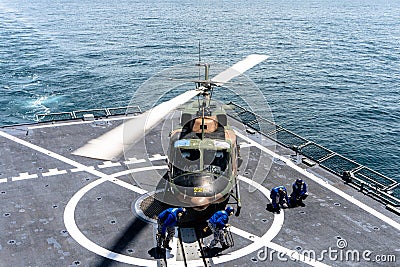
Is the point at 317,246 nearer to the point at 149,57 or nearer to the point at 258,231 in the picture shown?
the point at 258,231

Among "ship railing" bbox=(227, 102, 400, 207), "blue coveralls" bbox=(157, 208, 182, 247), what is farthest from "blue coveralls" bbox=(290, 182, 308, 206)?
"blue coveralls" bbox=(157, 208, 182, 247)

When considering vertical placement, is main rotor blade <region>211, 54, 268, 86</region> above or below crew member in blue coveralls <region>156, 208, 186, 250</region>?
above

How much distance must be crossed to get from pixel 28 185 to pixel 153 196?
742 centimetres

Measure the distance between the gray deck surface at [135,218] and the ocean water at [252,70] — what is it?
19.1 meters

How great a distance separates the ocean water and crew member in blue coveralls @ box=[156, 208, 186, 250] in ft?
91.6

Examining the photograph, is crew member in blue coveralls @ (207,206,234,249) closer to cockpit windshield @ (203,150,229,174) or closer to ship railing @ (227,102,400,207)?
cockpit windshield @ (203,150,229,174)

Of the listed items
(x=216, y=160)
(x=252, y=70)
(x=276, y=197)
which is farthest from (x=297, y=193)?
(x=252, y=70)

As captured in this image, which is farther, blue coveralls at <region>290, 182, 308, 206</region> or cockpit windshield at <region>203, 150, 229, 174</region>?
blue coveralls at <region>290, 182, 308, 206</region>

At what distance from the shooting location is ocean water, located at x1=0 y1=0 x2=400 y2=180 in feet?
157

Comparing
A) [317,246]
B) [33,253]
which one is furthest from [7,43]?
[317,246]

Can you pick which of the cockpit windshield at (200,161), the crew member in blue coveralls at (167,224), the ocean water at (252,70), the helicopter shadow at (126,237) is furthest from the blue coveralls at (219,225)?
the ocean water at (252,70)

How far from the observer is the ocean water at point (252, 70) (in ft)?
157

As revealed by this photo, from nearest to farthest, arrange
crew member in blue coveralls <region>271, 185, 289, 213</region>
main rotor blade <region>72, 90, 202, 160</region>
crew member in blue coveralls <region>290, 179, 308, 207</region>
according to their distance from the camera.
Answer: main rotor blade <region>72, 90, 202, 160</region>, crew member in blue coveralls <region>271, 185, 289, 213</region>, crew member in blue coveralls <region>290, 179, 308, 207</region>

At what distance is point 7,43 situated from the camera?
8031 centimetres
